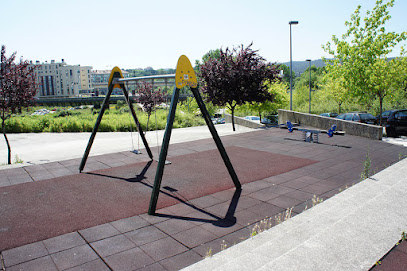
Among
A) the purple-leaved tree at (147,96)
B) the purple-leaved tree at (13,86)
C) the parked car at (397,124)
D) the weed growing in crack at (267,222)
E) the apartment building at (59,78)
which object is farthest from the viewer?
the apartment building at (59,78)

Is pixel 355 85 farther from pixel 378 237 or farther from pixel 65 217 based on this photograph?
pixel 65 217

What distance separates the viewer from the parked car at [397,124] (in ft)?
49.7

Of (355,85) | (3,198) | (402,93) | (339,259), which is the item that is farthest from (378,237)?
(402,93)

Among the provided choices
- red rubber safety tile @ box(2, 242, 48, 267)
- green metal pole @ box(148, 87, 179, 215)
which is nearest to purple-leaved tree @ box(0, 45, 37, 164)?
red rubber safety tile @ box(2, 242, 48, 267)

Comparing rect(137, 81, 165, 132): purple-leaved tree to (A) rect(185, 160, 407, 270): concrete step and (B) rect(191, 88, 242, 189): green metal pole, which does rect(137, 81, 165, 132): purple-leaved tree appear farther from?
(A) rect(185, 160, 407, 270): concrete step

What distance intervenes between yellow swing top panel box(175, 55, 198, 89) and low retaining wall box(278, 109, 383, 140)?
1055cm

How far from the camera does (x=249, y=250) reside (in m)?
3.96

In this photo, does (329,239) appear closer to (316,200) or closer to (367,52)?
(316,200)

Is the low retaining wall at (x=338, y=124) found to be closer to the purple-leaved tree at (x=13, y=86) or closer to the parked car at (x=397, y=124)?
the parked car at (x=397, y=124)

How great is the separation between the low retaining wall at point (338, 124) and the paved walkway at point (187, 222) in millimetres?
4403

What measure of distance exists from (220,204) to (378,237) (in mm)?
2699

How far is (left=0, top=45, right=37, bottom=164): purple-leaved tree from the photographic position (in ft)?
35.1

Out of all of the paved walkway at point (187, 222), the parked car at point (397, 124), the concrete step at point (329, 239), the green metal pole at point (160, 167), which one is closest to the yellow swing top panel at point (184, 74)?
the green metal pole at point (160, 167)

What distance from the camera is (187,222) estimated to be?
16.9 ft
